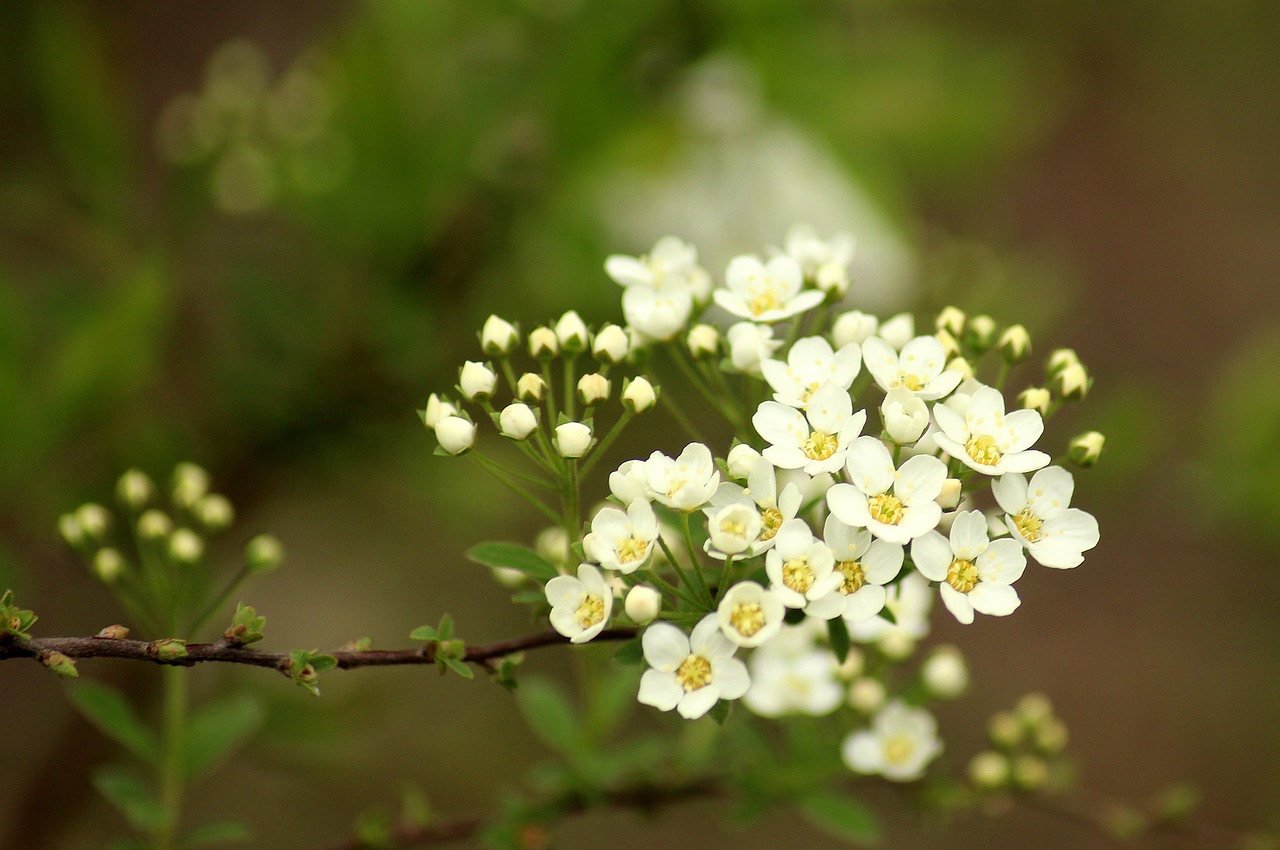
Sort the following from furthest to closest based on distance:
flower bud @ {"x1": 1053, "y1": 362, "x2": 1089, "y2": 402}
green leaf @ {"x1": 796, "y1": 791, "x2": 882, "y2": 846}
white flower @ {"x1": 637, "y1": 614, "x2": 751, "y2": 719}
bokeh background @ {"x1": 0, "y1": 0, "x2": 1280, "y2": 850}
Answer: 1. bokeh background @ {"x1": 0, "y1": 0, "x2": 1280, "y2": 850}
2. green leaf @ {"x1": 796, "y1": 791, "x2": 882, "y2": 846}
3. flower bud @ {"x1": 1053, "y1": 362, "x2": 1089, "y2": 402}
4. white flower @ {"x1": 637, "y1": 614, "x2": 751, "y2": 719}

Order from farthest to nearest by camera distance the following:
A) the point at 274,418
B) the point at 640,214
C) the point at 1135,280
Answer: the point at 1135,280 < the point at 640,214 < the point at 274,418

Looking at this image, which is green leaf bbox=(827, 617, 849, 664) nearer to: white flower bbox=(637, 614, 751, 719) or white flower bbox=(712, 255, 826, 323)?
white flower bbox=(637, 614, 751, 719)

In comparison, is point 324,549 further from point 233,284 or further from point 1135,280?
point 1135,280

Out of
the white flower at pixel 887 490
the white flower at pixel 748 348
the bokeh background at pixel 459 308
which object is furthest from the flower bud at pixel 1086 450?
the bokeh background at pixel 459 308

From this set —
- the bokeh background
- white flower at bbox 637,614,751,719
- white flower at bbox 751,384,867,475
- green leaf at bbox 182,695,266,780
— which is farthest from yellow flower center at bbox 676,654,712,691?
the bokeh background

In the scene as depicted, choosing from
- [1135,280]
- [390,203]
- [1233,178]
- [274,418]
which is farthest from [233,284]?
[1233,178]
